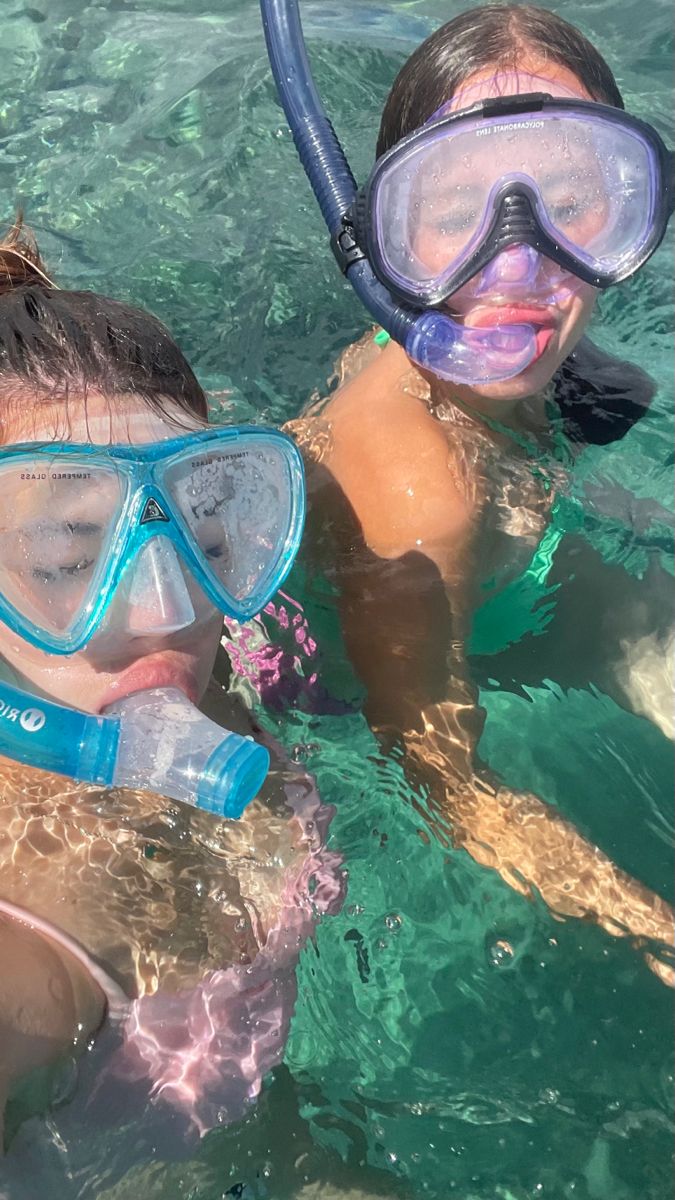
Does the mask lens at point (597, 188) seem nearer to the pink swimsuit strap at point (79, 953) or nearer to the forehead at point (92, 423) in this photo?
the forehead at point (92, 423)

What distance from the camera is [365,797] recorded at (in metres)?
2.94

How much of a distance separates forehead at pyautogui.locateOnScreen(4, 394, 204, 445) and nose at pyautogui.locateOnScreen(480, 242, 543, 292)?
1.02 meters

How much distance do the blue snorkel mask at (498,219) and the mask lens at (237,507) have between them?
2.17 feet

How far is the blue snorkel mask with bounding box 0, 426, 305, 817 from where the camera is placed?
1.99m

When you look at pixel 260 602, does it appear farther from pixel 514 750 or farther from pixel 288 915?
pixel 514 750

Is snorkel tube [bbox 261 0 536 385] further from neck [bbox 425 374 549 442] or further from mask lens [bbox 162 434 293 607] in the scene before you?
mask lens [bbox 162 434 293 607]

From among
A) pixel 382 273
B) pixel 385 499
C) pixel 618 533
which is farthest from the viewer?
pixel 618 533

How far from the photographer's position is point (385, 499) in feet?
10.1

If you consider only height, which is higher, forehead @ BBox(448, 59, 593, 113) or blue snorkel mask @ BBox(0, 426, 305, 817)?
forehead @ BBox(448, 59, 593, 113)

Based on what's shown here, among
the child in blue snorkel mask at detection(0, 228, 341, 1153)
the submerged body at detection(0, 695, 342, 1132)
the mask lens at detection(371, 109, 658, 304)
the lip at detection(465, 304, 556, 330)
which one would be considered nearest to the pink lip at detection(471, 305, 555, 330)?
the lip at detection(465, 304, 556, 330)

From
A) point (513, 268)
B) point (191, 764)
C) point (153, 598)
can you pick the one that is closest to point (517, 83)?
point (513, 268)

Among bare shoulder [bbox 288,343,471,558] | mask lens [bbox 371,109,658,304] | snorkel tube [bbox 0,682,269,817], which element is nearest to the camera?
snorkel tube [bbox 0,682,269,817]

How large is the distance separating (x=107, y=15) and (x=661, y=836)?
506cm

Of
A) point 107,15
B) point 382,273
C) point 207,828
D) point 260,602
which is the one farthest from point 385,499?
point 107,15
